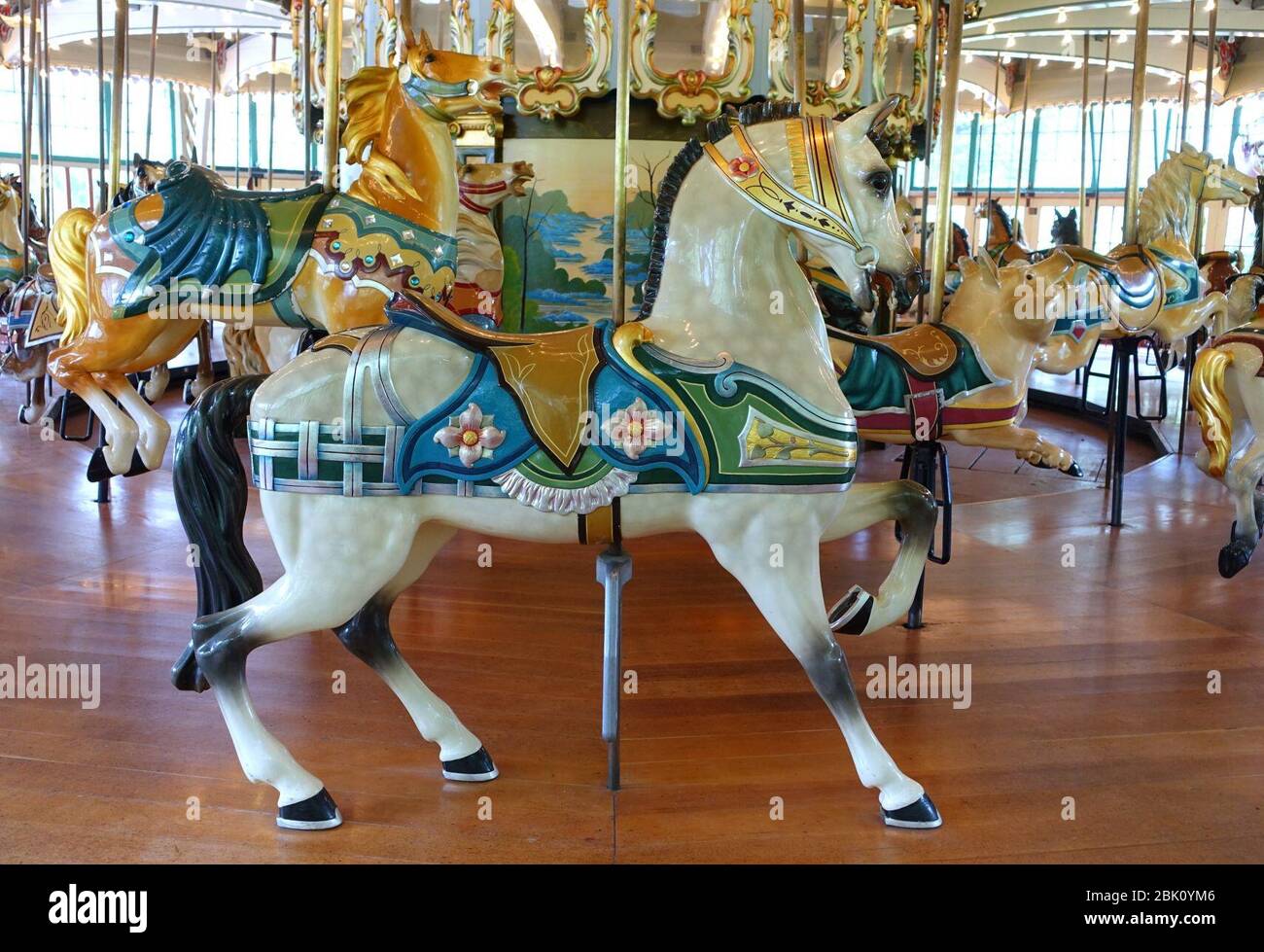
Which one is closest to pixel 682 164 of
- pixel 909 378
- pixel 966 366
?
pixel 909 378

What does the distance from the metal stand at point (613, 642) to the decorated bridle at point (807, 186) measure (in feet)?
2.90

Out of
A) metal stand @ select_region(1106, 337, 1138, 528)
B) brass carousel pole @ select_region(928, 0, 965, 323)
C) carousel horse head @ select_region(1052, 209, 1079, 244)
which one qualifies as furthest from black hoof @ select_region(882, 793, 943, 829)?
carousel horse head @ select_region(1052, 209, 1079, 244)

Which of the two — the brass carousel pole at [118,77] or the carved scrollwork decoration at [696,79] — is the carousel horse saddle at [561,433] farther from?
the carved scrollwork decoration at [696,79]

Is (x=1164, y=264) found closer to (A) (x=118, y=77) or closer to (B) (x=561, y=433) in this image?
(B) (x=561, y=433)

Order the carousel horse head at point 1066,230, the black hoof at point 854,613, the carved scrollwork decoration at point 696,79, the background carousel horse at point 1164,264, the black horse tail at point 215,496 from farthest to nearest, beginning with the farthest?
the carousel horse head at point 1066,230 < the carved scrollwork decoration at point 696,79 < the background carousel horse at point 1164,264 < the black hoof at point 854,613 < the black horse tail at point 215,496

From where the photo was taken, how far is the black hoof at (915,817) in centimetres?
246

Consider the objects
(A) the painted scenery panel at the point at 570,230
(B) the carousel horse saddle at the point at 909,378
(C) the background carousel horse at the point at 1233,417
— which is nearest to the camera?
→ (B) the carousel horse saddle at the point at 909,378

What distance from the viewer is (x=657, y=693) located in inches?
129

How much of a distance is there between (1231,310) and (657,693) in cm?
419

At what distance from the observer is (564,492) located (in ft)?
7.61

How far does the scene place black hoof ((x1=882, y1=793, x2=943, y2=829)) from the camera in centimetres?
246

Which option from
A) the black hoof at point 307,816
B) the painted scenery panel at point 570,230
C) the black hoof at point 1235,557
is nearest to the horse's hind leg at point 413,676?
the black hoof at point 307,816

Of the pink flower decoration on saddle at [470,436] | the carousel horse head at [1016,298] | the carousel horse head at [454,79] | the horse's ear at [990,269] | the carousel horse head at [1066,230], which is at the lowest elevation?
the pink flower decoration on saddle at [470,436]
